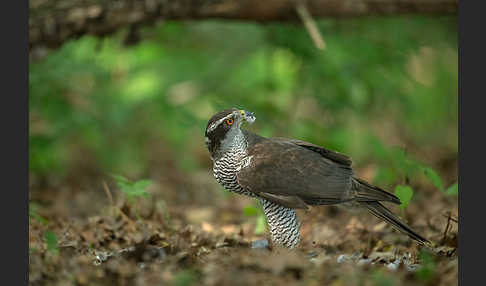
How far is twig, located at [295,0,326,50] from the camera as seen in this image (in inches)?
273

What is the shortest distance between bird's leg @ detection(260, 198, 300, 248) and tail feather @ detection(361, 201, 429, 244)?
0.64 meters

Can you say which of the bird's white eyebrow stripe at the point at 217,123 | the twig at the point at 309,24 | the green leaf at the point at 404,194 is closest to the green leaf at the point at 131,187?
the bird's white eyebrow stripe at the point at 217,123

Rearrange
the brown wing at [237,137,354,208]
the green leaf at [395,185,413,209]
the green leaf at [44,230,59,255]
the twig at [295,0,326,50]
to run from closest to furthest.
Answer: the green leaf at [44,230,59,255], the brown wing at [237,137,354,208], the green leaf at [395,185,413,209], the twig at [295,0,326,50]

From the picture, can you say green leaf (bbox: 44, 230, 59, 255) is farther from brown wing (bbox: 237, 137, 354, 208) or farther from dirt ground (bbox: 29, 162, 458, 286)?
brown wing (bbox: 237, 137, 354, 208)

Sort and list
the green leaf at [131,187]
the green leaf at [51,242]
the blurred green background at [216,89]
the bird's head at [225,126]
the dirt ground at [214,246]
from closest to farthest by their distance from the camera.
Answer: the dirt ground at [214,246], the green leaf at [51,242], the bird's head at [225,126], the green leaf at [131,187], the blurred green background at [216,89]

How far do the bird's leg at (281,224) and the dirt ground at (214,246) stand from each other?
0.14 meters

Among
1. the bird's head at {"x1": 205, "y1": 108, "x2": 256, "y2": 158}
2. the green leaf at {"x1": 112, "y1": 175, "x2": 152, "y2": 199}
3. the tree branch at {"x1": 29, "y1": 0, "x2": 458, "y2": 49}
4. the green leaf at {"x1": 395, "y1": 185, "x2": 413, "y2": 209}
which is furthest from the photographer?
the tree branch at {"x1": 29, "y1": 0, "x2": 458, "y2": 49}

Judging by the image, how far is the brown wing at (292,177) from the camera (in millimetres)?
4473

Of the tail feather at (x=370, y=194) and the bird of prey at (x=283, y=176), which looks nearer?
the bird of prey at (x=283, y=176)

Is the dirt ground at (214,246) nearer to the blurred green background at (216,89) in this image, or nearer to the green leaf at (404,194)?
the green leaf at (404,194)

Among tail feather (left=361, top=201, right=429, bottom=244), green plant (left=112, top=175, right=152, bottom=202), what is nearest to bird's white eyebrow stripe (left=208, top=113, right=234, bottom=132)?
green plant (left=112, top=175, right=152, bottom=202)

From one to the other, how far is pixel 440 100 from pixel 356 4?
15.5 ft

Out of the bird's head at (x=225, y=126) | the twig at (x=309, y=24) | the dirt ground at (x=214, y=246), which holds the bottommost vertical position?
the dirt ground at (x=214, y=246)

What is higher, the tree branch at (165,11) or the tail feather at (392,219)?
the tree branch at (165,11)
